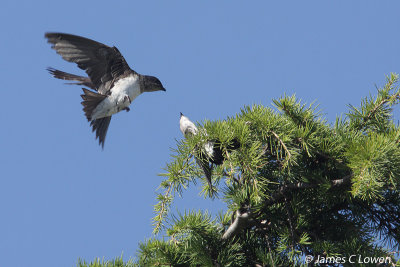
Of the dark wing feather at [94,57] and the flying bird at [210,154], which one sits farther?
the dark wing feather at [94,57]

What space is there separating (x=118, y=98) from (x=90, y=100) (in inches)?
13.7

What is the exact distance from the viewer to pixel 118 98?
231 inches

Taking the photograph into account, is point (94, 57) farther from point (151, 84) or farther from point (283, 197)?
point (283, 197)

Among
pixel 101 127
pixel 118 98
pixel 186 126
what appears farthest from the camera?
pixel 101 127

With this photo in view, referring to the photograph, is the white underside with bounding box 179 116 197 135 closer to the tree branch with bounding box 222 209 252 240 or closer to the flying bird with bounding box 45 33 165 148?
the tree branch with bounding box 222 209 252 240

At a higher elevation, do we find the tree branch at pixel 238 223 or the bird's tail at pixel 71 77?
the bird's tail at pixel 71 77

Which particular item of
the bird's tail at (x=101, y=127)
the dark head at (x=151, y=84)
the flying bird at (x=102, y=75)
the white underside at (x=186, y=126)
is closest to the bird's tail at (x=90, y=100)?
the flying bird at (x=102, y=75)

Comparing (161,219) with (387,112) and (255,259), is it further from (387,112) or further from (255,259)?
(387,112)

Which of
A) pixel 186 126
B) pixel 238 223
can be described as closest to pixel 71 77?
pixel 186 126

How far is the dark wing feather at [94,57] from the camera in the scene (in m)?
5.69

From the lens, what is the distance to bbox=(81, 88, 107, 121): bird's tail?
230 inches

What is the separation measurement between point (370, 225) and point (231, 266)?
3.32 feet

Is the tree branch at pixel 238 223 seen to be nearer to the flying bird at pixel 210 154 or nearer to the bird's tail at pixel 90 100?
the flying bird at pixel 210 154

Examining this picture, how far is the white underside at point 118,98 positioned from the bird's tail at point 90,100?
4 cm
